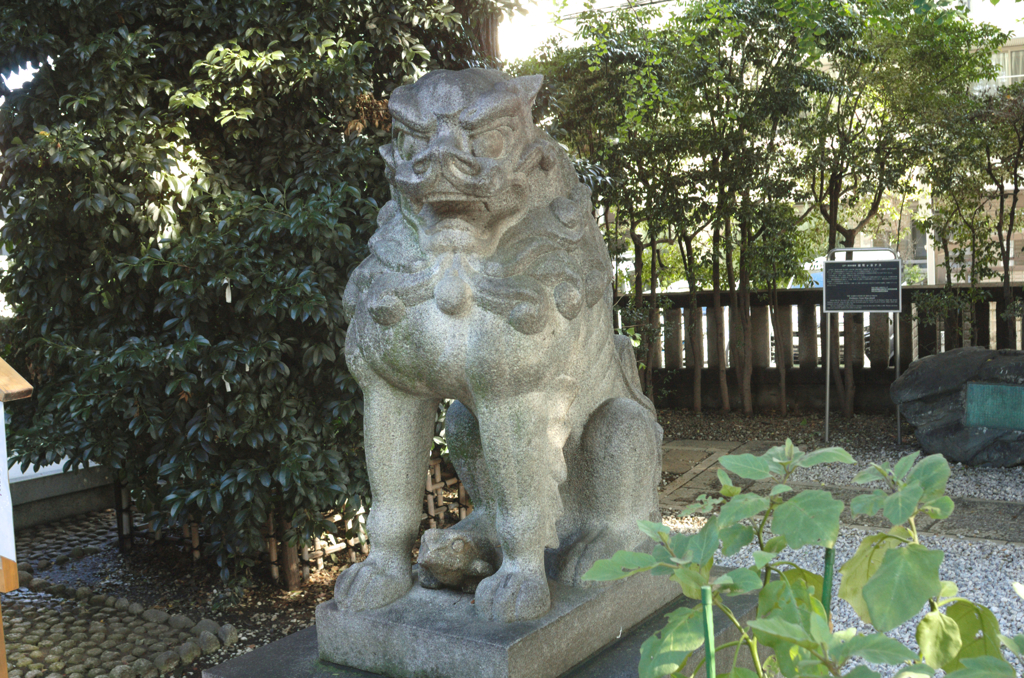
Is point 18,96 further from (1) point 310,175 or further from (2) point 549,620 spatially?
(2) point 549,620

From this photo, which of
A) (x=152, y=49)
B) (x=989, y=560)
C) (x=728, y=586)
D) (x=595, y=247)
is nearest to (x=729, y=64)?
(x=989, y=560)

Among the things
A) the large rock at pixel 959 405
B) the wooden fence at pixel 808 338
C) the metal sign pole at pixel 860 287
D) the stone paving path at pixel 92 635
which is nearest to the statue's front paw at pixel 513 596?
the stone paving path at pixel 92 635

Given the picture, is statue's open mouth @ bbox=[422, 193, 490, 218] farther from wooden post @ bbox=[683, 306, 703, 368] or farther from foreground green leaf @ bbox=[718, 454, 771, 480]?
wooden post @ bbox=[683, 306, 703, 368]

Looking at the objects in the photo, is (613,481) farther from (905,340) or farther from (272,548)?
(905,340)

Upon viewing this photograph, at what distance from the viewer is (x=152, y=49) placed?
3697 millimetres

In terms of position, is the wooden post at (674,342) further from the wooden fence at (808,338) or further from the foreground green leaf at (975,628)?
the foreground green leaf at (975,628)

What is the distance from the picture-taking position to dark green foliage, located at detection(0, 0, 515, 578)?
11.4ft

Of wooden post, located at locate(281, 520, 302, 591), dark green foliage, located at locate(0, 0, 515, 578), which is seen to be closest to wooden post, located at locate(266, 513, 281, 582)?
wooden post, located at locate(281, 520, 302, 591)

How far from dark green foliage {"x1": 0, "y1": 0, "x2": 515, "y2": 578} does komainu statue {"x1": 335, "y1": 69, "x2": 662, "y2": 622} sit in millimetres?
1673

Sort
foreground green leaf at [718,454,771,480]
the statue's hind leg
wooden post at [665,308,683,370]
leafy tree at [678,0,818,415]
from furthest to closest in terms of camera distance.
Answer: wooden post at [665,308,683,370] → leafy tree at [678,0,818,415] → the statue's hind leg → foreground green leaf at [718,454,771,480]

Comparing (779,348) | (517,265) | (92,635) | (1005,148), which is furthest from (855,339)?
(517,265)

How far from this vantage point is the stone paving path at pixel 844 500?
4680 mm

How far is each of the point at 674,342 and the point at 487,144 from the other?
25.3ft

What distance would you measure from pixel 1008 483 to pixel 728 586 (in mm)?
5780
